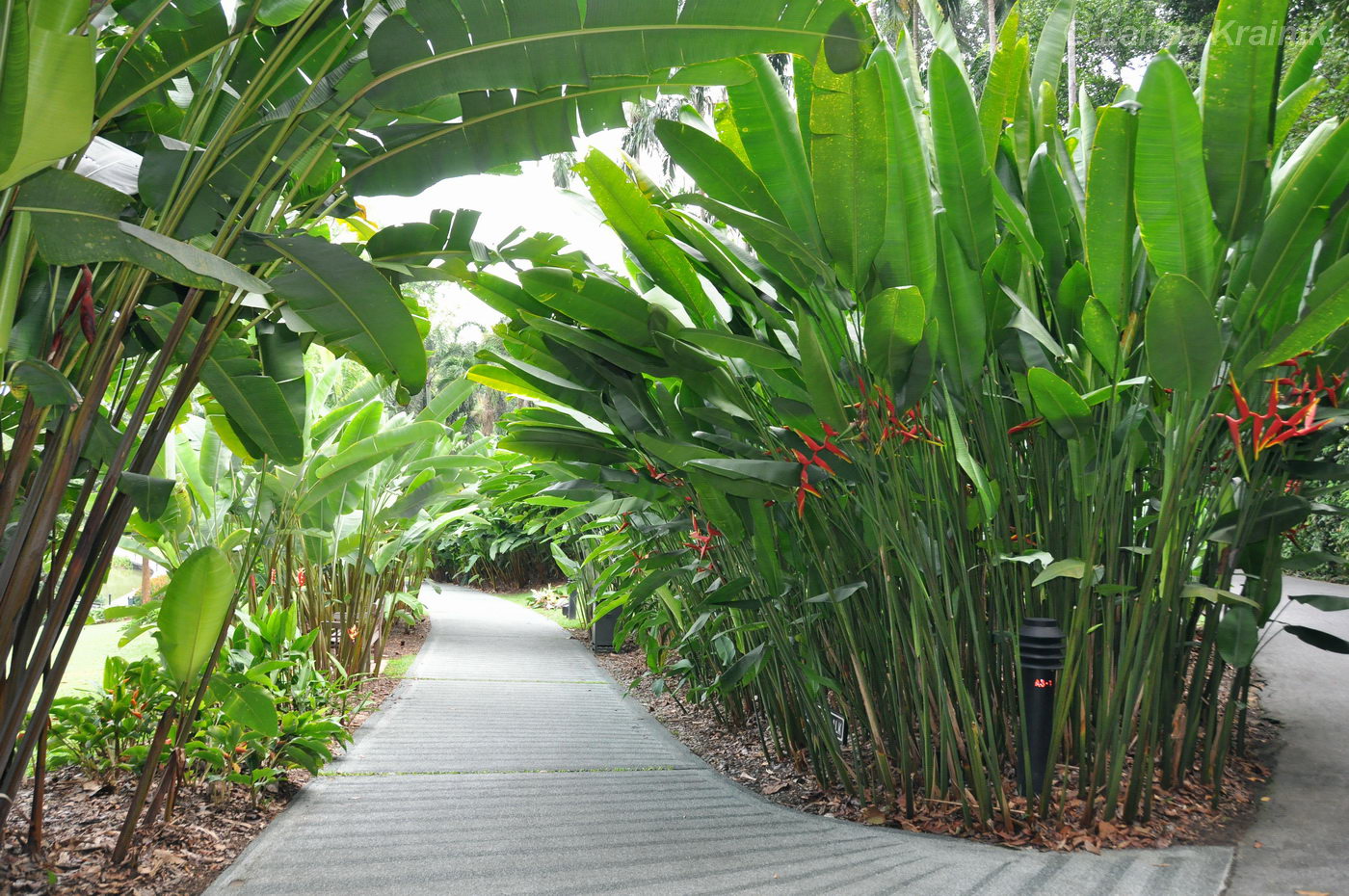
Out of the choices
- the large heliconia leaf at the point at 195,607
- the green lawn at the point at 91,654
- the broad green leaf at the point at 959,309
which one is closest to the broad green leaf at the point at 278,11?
the large heliconia leaf at the point at 195,607

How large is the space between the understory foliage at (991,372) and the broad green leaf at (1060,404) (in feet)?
0.03

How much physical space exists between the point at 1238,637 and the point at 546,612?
12.1 m

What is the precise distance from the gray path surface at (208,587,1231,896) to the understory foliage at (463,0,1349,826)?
338mm

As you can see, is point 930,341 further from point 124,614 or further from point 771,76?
point 124,614

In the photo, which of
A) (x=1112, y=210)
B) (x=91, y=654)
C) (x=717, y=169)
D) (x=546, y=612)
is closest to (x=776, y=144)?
(x=717, y=169)

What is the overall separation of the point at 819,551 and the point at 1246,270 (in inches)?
62.2

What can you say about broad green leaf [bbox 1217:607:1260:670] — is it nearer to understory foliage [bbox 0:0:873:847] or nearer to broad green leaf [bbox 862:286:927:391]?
broad green leaf [bbox 862:286:927:391]

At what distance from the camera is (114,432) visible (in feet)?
7.48

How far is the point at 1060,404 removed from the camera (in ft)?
7.50

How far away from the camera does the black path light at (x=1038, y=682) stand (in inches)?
98.9

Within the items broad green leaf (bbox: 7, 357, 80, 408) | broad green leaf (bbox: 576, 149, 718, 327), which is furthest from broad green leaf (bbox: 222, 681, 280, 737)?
broad green leaf (bbox: 576, 149, 718, 327)

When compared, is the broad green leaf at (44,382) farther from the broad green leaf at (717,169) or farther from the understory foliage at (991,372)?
the broad green leaf at (717,169)

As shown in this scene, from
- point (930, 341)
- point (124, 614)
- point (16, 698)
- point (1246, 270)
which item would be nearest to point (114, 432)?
point (16, 698)

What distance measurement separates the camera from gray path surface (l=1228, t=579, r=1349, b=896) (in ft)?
7.36
